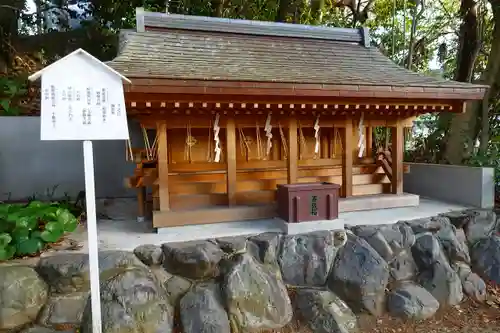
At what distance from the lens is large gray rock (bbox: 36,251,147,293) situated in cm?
378

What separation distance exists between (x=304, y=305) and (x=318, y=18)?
12.1 metres

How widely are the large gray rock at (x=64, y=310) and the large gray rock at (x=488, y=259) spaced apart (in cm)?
546

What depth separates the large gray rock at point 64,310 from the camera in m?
3.69

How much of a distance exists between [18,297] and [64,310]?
1.55 ft

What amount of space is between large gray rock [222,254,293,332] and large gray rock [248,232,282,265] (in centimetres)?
19

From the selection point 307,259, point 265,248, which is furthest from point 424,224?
point 265,248

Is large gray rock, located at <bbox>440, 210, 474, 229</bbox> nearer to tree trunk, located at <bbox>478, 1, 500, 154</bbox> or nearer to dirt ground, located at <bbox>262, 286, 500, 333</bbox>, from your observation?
dirt ground, located at <bbox>262, 286, 500, 333</bbox>

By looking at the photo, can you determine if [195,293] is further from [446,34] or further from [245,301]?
[446,34]

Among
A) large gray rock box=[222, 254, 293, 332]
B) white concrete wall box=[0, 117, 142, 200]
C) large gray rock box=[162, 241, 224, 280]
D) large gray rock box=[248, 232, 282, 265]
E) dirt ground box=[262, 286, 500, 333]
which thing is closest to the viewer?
large gray rock box=[222, 254, 293, 332]

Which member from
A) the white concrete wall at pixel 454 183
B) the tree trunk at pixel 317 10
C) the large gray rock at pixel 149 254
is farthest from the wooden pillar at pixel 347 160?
the tree trunk at pixel 317 10

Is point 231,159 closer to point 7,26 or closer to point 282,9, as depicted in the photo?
point 282,9

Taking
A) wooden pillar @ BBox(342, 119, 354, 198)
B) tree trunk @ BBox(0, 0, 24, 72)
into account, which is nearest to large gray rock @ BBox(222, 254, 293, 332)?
wooden pillar @ BBox(342, 119, 354, 198)

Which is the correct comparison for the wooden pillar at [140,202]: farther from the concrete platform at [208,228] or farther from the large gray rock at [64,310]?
the large gray rock at [64,310]

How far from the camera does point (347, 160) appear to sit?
6.05 m
